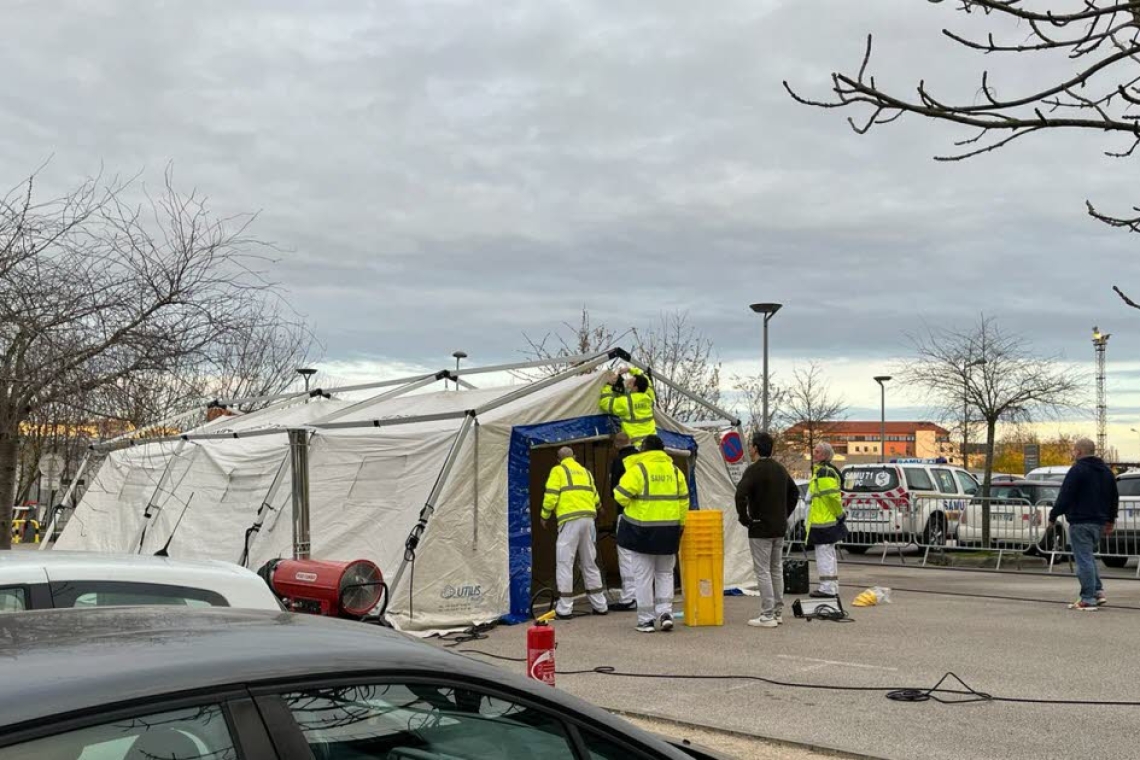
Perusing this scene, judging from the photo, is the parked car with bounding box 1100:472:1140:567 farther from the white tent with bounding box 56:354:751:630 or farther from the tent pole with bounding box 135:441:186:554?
the tent pole with bounding box 135:441:186:554

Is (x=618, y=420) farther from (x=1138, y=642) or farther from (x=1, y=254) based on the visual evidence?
(x=1, y=254)

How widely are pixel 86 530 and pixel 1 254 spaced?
9.80 m

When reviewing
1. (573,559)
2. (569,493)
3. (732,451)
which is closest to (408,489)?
(569,493)

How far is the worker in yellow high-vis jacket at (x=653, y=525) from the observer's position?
11.5 metres

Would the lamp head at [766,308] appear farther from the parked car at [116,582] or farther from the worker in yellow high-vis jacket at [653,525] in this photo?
the parked car at [116,582]

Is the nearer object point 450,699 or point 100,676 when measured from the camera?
point 100,676

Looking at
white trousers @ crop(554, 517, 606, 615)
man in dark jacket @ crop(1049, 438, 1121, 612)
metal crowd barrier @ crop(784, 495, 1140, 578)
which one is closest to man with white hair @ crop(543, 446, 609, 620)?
white trousers @ crop(554, 517, 606, 615)

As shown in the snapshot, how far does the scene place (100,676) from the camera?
6.97ft

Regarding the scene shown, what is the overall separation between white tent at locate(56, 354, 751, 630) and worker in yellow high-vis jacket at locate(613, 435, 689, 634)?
1.67 meters

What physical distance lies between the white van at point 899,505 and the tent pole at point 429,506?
37.0 ft

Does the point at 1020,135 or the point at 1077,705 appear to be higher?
the point at 1020,135

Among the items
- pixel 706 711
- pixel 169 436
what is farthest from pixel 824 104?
pixel 169 436

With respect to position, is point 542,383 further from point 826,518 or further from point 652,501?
point 826,518

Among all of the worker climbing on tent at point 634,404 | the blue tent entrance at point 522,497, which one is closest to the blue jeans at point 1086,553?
the worker climbing on tent at point 634,404
